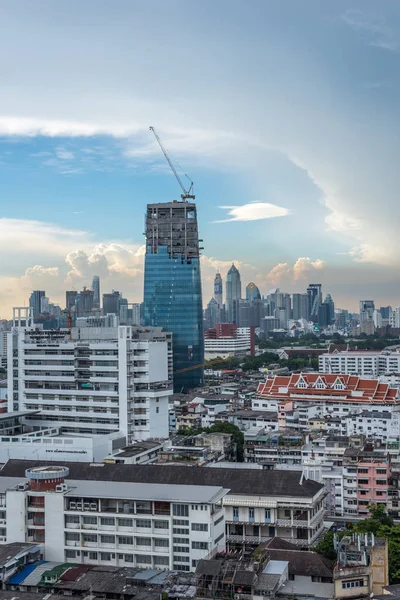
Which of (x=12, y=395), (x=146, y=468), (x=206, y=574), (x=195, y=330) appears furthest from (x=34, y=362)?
(x=195, y=330)

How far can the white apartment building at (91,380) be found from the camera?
90.3ft

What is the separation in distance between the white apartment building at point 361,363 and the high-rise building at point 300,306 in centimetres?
7552

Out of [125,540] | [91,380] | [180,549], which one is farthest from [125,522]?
[91,380]

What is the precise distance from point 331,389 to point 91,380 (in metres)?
16.3

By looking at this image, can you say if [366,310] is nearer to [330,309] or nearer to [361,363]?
[330,309]

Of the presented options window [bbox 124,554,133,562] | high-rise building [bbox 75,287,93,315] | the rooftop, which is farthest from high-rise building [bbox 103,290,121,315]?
window [bbox 124,554,133,562]

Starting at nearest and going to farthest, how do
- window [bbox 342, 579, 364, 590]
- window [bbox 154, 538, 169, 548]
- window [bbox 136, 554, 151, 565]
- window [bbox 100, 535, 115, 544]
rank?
window [bbox 342, 579, 364, 590] < window [bbox 154, 538, 169, 548] < window [bbox 136, 554, 151, 565] < window [bbox 100, 535, 115, 544]

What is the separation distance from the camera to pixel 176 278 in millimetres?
52656

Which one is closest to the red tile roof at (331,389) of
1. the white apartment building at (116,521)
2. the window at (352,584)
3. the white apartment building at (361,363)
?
the white apartment building at (116,521)

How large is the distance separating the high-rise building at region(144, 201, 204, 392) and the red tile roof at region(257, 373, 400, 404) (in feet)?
38.9

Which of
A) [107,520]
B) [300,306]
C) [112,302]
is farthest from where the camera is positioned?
[300,306]

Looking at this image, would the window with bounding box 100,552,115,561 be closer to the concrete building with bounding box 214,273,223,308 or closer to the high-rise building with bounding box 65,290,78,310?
the high-rise building with bounding box 65,290,78,310

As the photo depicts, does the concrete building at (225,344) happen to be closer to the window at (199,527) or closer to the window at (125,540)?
the window at (125,540)

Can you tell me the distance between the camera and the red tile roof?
38938mm
